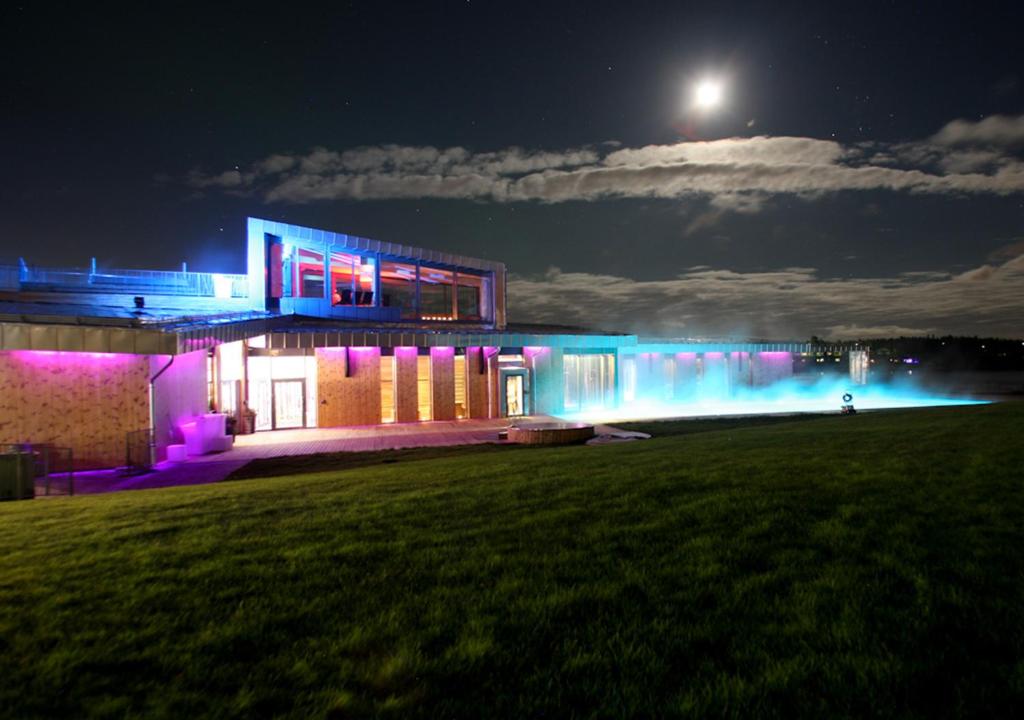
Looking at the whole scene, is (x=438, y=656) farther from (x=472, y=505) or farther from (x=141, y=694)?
(x=472, y=505)

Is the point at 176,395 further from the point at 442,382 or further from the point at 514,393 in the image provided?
the point at 514,393

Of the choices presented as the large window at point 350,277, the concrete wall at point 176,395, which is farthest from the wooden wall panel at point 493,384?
the concrete wall at point 176,395

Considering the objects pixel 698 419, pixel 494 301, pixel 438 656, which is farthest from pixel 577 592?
pixel 494 301

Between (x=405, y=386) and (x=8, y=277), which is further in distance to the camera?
(x=8, y=277)

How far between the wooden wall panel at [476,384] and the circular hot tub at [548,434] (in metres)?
7.16

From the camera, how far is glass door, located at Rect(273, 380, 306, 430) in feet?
75.8

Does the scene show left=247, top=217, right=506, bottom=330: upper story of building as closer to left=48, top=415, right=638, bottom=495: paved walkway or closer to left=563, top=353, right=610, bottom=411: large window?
left=563, top=353, right=610, bottom=411: large window

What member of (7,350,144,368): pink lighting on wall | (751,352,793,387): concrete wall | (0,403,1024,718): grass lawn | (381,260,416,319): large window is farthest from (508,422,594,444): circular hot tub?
(751,352,793,387): concrete wall

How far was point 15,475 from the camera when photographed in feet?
35.8

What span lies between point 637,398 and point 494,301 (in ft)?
34.8

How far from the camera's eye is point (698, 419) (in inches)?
989

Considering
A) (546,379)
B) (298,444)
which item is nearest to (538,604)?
(298,444)

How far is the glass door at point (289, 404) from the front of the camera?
75.8 ft

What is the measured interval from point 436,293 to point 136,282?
596 inches
